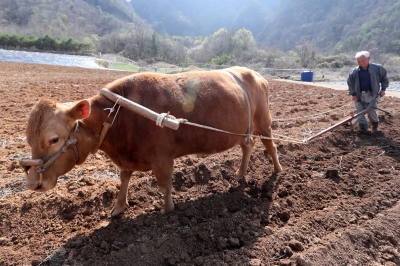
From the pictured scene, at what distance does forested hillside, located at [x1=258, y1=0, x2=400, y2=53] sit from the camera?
56213 mm

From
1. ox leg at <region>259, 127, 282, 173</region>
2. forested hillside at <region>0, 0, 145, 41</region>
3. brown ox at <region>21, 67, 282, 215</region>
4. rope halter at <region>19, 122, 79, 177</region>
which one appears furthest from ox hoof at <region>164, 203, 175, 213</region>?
forested hillside at <region>0, 0, 145, 41</region>

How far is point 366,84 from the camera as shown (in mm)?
7070

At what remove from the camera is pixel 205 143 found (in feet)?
13.4

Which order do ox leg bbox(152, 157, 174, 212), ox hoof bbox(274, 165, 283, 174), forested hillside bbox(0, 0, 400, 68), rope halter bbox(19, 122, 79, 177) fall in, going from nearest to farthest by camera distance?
rope halter bbox(19, 122, 79, 177) → ox leg bbox(152, 157, 174, 212) → ox hoof bbox(274, 165, 283, 174) → forested hillside bbox(0, 0, 400, 68)

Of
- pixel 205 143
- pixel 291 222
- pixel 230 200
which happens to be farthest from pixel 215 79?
pixel 291 222

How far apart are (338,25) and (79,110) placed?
94.7 m

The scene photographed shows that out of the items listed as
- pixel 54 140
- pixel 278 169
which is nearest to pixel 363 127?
pixel 278 169

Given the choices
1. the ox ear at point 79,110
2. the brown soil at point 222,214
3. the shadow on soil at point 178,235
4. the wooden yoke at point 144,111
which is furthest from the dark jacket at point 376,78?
the ox ear at point 79,110

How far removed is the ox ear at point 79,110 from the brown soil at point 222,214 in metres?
1.45

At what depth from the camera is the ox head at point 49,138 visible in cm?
294

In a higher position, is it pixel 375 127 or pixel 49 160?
pixel 49 160

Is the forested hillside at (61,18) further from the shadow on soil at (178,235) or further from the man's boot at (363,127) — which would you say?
the shadow on soil at (178,235)

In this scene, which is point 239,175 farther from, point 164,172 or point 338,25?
point 338,25

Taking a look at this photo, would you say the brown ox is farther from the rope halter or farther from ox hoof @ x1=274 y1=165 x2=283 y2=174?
ox hoof @ x1=274 y1=165 x2=283 y2=174
